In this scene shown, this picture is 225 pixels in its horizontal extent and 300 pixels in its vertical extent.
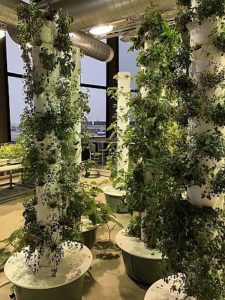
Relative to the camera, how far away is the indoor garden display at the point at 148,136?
239 cm

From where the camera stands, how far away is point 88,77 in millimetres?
9375

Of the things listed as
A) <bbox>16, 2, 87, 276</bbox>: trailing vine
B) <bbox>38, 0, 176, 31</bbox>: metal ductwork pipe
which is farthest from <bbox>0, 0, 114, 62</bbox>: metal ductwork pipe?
<bbox>16, 2, 87, 276</bbox>: trailing vine

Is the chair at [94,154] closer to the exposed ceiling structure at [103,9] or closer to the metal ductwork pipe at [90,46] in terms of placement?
the metal ductwork pipe at [90,46]

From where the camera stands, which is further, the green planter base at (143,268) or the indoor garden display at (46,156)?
the green planter base at (143,268)

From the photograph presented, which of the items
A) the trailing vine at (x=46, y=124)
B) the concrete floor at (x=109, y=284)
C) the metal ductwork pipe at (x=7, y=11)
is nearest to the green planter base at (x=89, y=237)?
the concrete floor at (x=109, y=284)

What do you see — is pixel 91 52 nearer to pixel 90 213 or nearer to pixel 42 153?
pixel 90 213

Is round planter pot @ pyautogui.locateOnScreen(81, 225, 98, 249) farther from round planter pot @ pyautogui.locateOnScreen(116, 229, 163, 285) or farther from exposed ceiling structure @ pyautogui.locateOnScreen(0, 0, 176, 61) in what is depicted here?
exposed ceiling structure @ pyautogui.locateOnScreen(0, 0, 176, 61)

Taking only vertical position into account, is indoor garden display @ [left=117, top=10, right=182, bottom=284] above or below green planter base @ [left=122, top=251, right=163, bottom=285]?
Result: above

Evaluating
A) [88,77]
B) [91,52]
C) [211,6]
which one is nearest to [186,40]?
[211,6]

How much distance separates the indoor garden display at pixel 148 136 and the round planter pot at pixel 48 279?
1.68ft

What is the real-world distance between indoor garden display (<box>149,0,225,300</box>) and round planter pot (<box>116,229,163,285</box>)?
2.85ft

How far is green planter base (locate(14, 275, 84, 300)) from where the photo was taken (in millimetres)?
2018

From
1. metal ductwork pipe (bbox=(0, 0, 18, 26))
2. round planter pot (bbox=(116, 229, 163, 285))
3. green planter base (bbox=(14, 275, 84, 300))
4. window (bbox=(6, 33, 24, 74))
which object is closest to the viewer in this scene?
green planter base (bbox=(14, 275, 84, 300))

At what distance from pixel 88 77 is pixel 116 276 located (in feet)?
24.6
